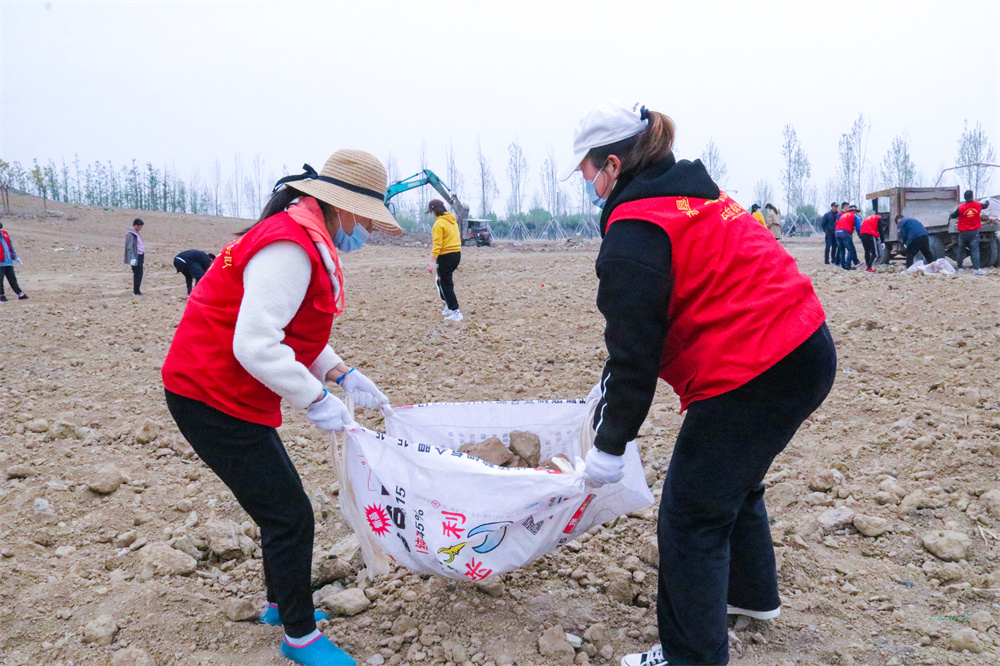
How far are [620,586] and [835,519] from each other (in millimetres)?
1054

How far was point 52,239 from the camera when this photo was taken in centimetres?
2031

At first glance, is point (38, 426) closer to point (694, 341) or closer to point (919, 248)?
point (694, 341)

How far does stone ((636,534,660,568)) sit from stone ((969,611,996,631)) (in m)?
0.98

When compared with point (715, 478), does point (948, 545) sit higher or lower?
lower

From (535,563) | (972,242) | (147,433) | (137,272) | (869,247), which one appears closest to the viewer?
(535,563)

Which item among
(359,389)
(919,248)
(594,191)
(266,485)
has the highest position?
(594,191)

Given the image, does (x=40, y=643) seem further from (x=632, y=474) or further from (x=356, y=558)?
(x=632, y=474)

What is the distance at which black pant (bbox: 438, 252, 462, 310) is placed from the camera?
8133 mm

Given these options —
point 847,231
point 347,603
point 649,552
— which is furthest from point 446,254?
point 847,231

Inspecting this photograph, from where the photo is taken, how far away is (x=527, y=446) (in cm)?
268

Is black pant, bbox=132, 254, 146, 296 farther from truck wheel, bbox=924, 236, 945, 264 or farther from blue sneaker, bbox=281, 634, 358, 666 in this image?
truck wheel, bbox=924, 236, 945, 264

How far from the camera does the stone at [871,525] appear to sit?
2900 mm

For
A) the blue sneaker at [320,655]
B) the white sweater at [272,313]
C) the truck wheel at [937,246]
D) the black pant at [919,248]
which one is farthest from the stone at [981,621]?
the truck wheel at [937,246]

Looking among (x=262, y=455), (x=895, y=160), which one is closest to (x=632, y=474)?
(x=262, y=455)
